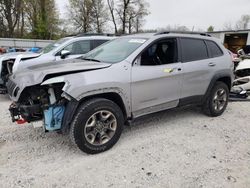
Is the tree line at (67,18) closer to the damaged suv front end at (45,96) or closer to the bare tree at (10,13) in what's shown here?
the bare tree at (10,13)

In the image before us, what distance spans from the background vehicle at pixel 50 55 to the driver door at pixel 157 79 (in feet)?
9.11

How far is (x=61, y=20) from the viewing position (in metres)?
33.2

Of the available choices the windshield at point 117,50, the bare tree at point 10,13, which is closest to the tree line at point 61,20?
the bare tree at point 10,13

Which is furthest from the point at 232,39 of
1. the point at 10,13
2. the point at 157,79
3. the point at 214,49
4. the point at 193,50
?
the point at 10,13

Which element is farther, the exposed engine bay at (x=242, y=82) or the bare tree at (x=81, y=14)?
the bare tree at (x=81, y=14)

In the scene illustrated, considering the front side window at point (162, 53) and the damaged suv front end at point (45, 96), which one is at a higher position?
the front side window at point (162, 53)

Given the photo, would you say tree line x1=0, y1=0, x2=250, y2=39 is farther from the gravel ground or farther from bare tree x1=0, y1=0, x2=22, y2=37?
the gravel ground

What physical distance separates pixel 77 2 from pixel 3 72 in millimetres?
32141

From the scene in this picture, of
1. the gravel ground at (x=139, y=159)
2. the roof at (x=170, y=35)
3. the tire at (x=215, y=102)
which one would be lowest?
the gravel ground at (x=139, y=159)

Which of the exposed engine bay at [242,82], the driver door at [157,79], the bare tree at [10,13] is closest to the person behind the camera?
the driver door at [157,79]

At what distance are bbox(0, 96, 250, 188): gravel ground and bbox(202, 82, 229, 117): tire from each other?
460mm

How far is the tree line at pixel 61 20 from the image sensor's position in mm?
26141

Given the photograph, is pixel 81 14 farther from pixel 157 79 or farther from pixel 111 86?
pixel 111 86

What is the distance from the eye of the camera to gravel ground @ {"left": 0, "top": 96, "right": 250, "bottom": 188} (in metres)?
2.64
